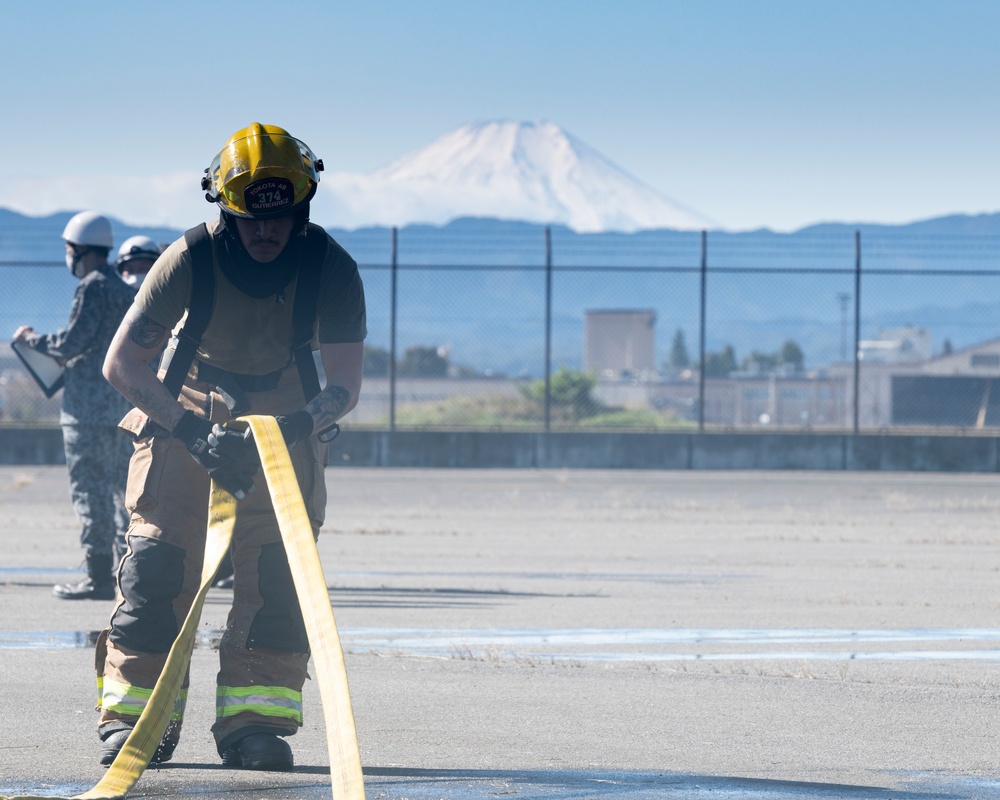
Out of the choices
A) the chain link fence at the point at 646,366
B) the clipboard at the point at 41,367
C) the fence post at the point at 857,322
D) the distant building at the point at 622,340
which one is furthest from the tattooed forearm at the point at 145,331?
the distant building at the point at 622,340

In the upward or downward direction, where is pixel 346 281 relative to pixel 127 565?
upward

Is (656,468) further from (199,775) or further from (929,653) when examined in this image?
(199,775)

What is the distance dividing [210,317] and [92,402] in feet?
12.3

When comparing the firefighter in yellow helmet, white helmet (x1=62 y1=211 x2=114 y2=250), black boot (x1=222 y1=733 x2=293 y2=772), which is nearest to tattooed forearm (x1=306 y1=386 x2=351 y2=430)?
the firefighter in yellow helmet

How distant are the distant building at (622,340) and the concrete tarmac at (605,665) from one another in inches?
2950

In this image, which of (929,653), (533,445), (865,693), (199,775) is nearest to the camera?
(199,775)

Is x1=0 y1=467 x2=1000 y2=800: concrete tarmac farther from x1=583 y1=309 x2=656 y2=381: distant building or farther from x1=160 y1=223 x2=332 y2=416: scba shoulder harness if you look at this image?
x1=583 y1=309 x2=656 y2=381: distant building

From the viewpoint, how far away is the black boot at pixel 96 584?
26.8 feet

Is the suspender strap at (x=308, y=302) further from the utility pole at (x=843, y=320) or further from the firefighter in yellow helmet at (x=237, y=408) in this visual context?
the utility pole at (x=843, y=320)

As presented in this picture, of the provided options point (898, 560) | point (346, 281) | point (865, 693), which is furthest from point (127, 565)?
point (898, 560)

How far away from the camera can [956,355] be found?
82938mm

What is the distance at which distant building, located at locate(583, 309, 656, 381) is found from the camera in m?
88.4

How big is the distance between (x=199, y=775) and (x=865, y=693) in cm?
264

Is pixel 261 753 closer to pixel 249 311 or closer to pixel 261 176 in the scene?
pixel 249 311
